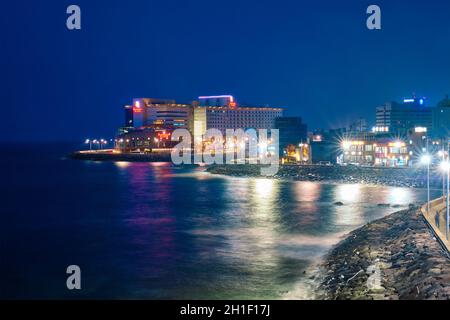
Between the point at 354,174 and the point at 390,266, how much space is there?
91.7 ft

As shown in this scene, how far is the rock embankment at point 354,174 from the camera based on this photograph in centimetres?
3494

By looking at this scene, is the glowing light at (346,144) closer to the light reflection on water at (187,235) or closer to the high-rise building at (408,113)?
the light reflection on water at (187,235)

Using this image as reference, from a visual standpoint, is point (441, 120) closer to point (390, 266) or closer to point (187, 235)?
point (187, 235)

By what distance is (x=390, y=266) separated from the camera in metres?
12.2

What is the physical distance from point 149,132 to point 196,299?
80.5 m

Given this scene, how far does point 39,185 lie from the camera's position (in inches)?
1623

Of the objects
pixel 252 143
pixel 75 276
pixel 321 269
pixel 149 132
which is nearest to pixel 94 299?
pixel 75 276

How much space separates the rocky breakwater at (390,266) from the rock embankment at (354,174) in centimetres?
1928

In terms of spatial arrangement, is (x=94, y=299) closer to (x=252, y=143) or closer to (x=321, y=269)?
(x=321, y=269)

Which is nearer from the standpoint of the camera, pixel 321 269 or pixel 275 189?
pixel 321 269

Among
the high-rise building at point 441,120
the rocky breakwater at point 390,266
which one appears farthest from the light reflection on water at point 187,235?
the high-rise building at point 441,120

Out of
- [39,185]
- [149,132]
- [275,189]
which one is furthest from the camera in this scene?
[149,132]

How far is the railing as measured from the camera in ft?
40.6

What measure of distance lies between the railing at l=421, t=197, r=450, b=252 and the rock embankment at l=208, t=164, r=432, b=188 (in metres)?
15.1
